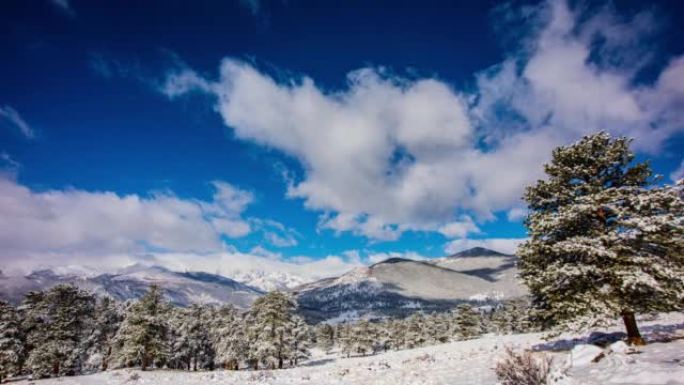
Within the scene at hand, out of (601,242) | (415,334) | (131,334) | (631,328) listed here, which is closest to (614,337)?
(631,328)

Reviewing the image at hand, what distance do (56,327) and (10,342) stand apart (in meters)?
4.68

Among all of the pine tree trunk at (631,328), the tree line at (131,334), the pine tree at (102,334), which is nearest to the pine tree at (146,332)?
the tree line at (131,334)

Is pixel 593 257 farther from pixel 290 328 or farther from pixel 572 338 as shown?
pixel 290 328

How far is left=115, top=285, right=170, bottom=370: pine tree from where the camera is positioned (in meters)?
44.3

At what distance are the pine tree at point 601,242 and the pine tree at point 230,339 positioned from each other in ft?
177

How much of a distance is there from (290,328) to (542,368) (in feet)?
157

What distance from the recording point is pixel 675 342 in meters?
14.1

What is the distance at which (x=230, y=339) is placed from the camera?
63500mm

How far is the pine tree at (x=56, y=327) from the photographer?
4412cm

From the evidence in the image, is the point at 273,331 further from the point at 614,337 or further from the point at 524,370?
the point at 524,370

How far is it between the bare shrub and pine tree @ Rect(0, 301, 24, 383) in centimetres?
5684

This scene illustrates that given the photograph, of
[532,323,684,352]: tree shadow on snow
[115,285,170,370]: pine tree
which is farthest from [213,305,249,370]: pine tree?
[532,323,684,352]: tree shadow on snow

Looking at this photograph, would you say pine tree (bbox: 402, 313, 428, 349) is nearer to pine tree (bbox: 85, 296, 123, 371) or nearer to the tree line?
the tree line

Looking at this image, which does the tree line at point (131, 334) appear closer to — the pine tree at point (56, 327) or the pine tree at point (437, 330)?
the pine tree at point (56, 327)
